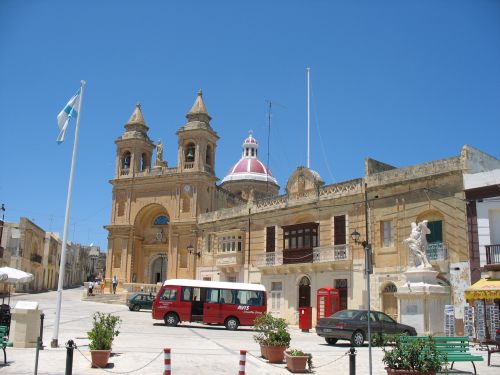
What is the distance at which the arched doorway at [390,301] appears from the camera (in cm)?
2630

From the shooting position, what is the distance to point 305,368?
40.8 feet

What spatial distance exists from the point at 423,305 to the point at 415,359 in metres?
12.2

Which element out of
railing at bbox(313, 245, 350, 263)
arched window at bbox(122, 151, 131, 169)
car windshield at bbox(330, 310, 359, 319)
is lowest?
car windshield at bbox(330, 310, 359, 319)

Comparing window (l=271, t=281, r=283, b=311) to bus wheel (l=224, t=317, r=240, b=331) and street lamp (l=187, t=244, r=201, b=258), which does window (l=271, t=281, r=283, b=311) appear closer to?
bus wheel (l=224, t=317, r=240, b=331)

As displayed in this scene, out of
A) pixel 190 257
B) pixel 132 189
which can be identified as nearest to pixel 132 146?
pixel 132 189

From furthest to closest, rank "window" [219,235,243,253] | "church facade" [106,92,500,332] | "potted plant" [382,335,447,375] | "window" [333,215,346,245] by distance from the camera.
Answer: "window" [219,235,243,253] → "window" [333,215,346,245] → "church facade" [106,92,500,332] → "potted plant" [382,335,447,375]

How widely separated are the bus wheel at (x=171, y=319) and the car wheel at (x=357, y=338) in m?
10.0

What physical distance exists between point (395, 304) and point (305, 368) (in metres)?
15.1

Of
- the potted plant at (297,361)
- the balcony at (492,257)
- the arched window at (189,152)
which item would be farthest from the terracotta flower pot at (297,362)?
the arched window at (189,152)

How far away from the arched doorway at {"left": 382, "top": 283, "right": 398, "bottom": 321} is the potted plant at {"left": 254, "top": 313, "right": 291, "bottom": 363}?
13.8 metres

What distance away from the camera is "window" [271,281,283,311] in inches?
1294

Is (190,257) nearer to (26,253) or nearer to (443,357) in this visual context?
(26,253)

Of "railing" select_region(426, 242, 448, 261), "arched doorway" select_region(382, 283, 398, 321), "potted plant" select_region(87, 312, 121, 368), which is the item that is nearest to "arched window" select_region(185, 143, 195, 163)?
"arched doorway" select_region(382, 283, 398, 321)

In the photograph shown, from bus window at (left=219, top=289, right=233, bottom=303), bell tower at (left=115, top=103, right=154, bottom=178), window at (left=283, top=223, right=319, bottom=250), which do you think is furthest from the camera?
bell tower at (left=115, top=103, right=154, bottom=178)
